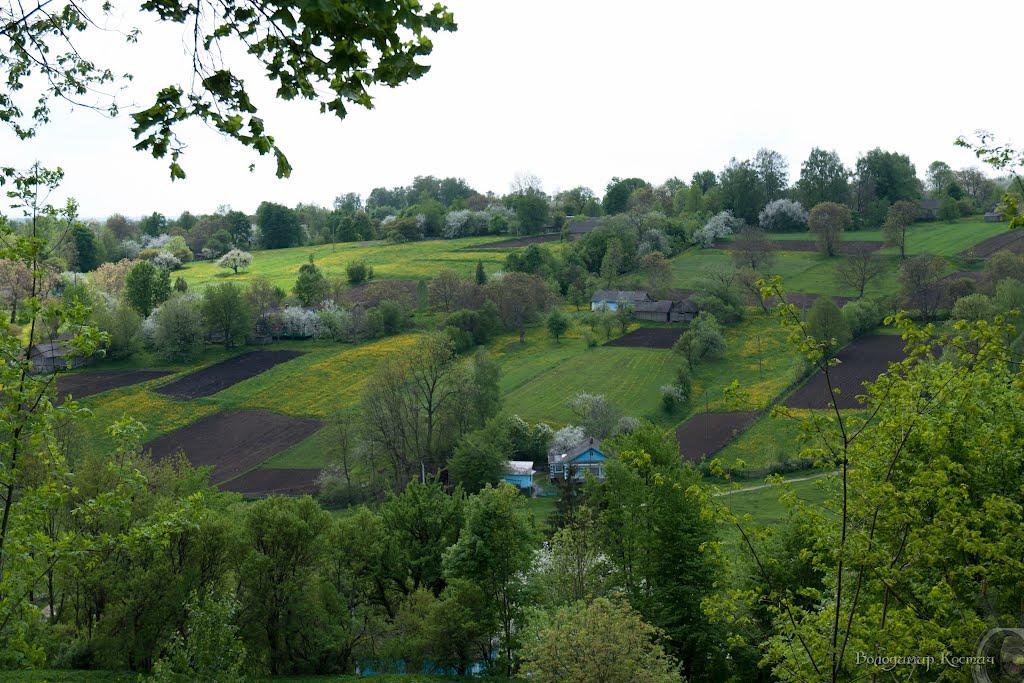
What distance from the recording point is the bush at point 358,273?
9250 centimetres

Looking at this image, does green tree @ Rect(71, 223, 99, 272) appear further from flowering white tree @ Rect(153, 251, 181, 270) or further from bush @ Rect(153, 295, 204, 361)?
bush @ Rect(153, 295, 204, 361)

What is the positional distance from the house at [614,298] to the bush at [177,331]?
3845 cm

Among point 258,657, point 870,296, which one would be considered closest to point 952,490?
point 258,657

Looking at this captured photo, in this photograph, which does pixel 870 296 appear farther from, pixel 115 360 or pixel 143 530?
pixel 143 530

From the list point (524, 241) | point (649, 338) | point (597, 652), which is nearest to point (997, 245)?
point (649, 338)

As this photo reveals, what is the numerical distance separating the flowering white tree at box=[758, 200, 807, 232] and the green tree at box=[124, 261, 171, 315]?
7704cm

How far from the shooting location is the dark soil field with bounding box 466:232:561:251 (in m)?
107

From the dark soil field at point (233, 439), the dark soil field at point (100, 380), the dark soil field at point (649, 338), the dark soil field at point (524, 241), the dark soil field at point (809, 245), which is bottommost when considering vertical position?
the dark soil field at point (233, 439)

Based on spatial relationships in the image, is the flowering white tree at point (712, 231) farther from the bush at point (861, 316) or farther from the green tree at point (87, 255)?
the green tree at point (87, 255)

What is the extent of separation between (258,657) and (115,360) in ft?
181

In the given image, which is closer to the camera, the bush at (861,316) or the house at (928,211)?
the bush at (861,316)

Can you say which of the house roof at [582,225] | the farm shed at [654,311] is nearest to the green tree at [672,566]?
the farm shed at [654,311]

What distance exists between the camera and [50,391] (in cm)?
818

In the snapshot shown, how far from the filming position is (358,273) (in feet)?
305
